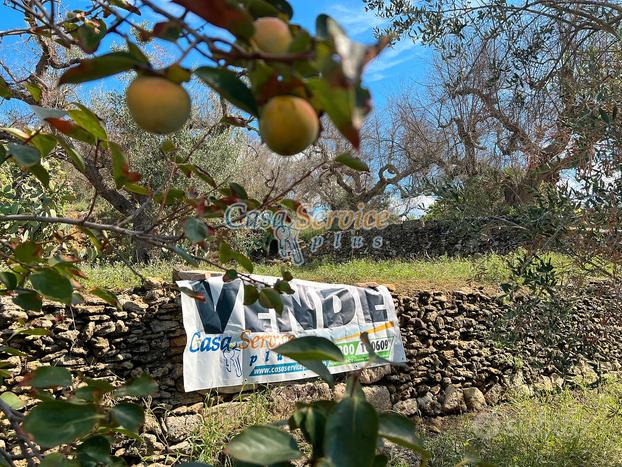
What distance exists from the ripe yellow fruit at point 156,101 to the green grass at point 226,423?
12.5ft

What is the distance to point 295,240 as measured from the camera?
12445mm

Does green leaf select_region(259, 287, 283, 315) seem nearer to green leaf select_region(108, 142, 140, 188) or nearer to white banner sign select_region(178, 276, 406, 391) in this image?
green leaf select_region(108, 142, 140, 188)

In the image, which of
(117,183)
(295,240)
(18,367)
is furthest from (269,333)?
(295,240)

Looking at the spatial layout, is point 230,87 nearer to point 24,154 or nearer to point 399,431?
point 399,431

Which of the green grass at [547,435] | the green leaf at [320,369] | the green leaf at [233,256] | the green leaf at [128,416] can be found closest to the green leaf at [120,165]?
the green leaf at [233,256]

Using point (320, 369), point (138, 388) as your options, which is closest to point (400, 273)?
point (138, 388)

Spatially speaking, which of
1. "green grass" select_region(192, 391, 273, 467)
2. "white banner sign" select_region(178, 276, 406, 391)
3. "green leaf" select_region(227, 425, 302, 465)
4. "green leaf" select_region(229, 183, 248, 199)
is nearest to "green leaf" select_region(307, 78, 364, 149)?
"green leaf" select_region(227, 425, 302, 465)

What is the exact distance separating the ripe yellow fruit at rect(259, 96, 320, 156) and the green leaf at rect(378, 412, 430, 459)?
0.26 m

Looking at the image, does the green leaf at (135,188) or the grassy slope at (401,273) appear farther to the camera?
the grassy slope at (401,273)

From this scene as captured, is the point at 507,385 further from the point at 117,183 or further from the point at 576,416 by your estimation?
the point at 117,183

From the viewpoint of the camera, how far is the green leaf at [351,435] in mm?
394

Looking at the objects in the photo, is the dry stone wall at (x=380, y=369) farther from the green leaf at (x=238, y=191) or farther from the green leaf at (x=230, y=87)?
the green leaf at (x=230, y=87)

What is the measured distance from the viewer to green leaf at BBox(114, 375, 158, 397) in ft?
2.34

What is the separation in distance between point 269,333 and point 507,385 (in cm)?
340
